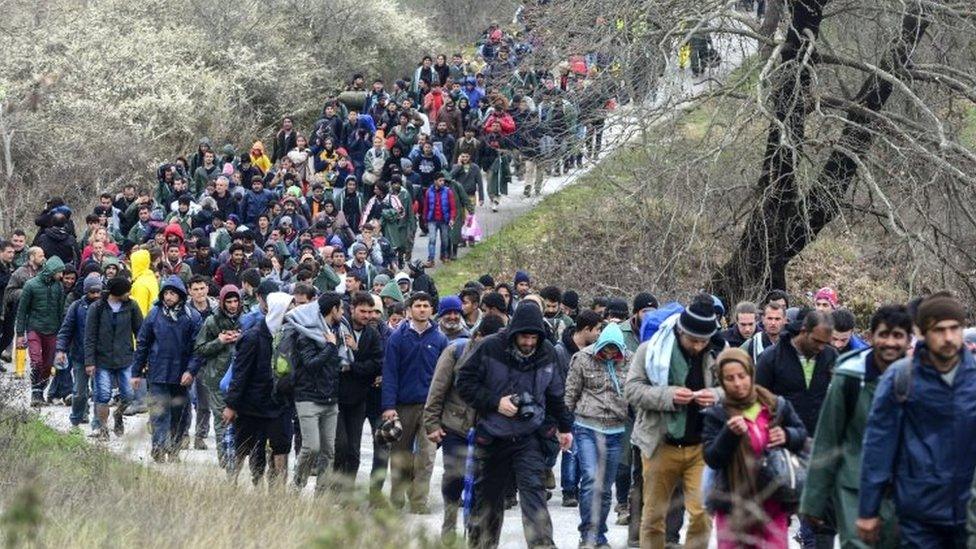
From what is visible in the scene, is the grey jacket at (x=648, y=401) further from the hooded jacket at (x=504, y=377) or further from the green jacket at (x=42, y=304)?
the green jacket at (x=42, y=304)

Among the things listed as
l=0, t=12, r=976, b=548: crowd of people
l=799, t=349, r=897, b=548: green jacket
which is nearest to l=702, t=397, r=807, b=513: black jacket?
l=0, t=12, r=976, b=548: crowd of people

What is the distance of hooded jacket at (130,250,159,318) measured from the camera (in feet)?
61.2

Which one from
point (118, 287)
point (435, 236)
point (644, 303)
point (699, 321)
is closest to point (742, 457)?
point (699, 321)

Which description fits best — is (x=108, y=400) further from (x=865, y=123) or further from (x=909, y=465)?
(x=909, y=465)

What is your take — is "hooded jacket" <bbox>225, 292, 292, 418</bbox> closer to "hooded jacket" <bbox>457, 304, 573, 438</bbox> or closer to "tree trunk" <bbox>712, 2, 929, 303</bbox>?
"hooded jacket" <bbox>457, 304, 573, 438</bbox>

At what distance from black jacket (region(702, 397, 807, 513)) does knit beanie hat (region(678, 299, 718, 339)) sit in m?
1.09

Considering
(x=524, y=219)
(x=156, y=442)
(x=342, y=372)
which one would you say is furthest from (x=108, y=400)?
(x=524, y=219)

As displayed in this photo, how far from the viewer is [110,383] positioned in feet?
54.8

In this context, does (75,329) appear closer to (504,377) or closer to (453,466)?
(453,466)

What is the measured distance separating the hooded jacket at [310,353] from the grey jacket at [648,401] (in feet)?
10.1

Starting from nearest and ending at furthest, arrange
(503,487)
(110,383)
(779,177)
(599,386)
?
(503,487), (599,386), (110,383), (779,177)

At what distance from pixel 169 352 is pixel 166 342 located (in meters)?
0.09

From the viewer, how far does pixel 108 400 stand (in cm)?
1652

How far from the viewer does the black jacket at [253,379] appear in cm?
1294
